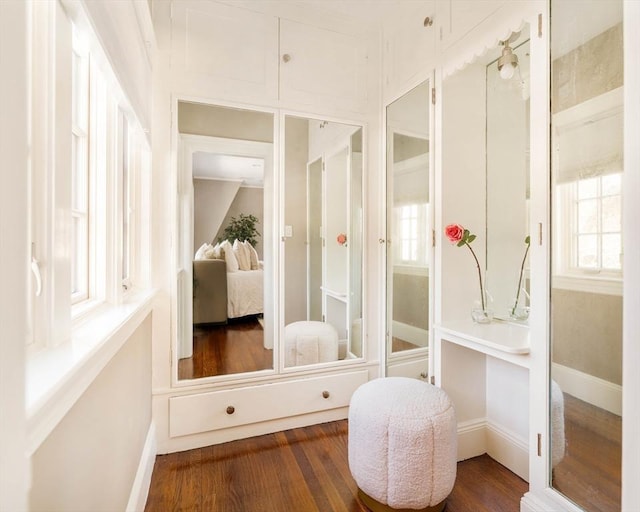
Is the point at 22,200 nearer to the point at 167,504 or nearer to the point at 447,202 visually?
the point at 167,504

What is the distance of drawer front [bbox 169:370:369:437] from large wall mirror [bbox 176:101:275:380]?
0.14 m

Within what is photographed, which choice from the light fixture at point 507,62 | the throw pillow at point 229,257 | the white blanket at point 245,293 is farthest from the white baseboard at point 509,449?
the light fixture at point 507,62

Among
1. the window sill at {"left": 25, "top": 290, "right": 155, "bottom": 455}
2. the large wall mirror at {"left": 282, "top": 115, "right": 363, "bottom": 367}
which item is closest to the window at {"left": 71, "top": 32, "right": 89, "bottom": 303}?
the window sill at {"left": 25, "top": 290, "right": 155, "bottom": 455}

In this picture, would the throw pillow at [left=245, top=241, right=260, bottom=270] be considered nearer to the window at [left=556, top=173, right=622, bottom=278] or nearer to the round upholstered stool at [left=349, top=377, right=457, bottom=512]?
the round upholstered stool at [left=349, top=377, right=457, bottom=512]

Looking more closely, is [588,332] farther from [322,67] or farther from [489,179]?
[322,67]

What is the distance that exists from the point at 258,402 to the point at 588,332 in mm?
1755

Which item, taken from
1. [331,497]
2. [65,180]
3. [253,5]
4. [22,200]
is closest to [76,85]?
[65,180]

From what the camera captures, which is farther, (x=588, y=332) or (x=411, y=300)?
(x=411, y=300)

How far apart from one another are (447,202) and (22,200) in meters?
1.84

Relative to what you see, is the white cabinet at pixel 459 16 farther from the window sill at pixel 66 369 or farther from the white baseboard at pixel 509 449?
the white baseboard at pixel 509 449

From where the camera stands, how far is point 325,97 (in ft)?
7.51

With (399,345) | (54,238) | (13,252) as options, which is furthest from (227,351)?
(13,252)

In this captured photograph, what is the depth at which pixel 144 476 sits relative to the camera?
5.07 feet

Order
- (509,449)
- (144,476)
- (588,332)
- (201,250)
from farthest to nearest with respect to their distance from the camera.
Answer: (201,250) → (509,449) → (144,476) → (588,332)
